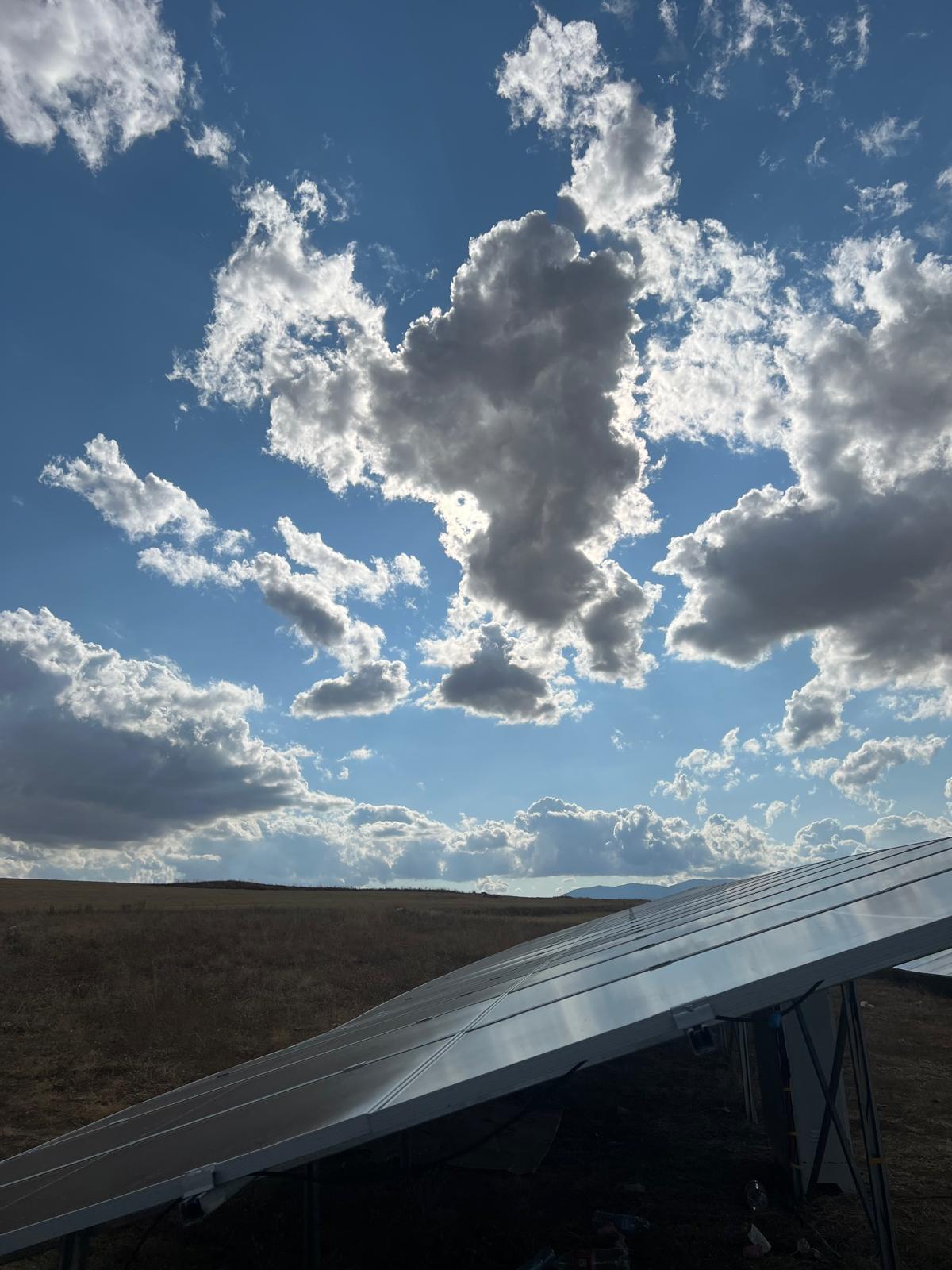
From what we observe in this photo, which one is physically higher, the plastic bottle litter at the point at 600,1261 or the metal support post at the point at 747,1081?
the metal support post at the point at 747,1081

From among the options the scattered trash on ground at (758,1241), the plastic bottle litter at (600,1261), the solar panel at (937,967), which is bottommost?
the scattered trash on ground at (758,1241)

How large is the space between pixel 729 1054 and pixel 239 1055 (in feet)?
38.8

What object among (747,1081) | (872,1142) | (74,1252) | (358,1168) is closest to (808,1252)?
(872,1142)

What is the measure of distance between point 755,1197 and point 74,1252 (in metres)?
7.65

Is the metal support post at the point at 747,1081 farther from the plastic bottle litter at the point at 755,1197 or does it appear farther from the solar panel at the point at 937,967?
the solar panel at the point at 937,967

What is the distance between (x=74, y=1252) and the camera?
5.83 metres

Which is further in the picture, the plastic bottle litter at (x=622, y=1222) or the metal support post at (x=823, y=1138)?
the plastic bottle litter at (x=622, y=1222)

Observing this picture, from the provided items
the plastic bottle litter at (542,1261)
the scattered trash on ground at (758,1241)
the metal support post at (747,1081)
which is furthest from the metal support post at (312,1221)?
the metal support post at (747,1081)

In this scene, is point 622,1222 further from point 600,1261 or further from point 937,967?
point 937,967

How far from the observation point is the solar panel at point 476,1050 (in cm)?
502

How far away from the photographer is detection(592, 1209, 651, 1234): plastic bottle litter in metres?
8.78

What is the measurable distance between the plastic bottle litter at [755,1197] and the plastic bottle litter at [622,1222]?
4.50 ft

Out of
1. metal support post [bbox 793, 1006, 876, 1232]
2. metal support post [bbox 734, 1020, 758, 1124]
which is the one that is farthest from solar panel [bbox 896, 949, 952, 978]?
metal support post [bbox 793, 1006, 876, 1232]

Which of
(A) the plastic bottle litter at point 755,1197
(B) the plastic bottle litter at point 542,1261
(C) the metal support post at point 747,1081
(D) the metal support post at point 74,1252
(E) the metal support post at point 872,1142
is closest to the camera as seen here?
(D) the metal support post at point 74,1252
